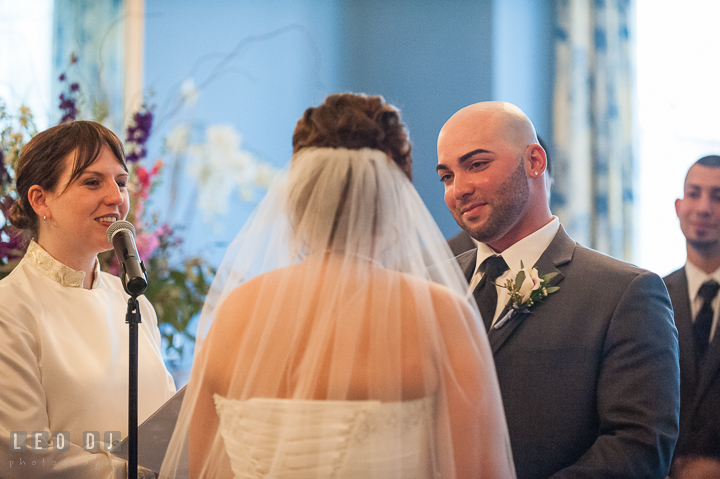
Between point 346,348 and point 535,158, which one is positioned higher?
point 535,158

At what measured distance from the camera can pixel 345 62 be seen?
4473 mm

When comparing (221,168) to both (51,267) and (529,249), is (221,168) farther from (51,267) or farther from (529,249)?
(529,249)

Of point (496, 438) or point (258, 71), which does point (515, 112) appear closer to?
point (496, 438)

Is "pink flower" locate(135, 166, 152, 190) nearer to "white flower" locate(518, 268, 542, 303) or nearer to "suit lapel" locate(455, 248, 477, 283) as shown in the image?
"suit lapel" locate(455, 248, 477, 283)

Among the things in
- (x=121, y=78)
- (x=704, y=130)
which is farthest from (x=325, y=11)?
(x=704, y=130)

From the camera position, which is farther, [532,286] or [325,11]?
[325,11]

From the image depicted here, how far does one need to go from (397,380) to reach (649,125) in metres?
3.33

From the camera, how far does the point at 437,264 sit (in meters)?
1.68

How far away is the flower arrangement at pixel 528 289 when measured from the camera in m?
1.93

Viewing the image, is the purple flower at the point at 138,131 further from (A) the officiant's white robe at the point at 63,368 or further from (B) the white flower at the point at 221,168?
(B) the white flower at the point at 221,168

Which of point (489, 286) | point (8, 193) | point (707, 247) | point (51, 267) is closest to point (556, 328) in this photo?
point (489, 286)

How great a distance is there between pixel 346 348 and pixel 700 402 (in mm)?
1555

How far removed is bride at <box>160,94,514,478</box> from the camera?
1.43m

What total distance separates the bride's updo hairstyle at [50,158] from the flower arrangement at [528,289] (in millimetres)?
1447
